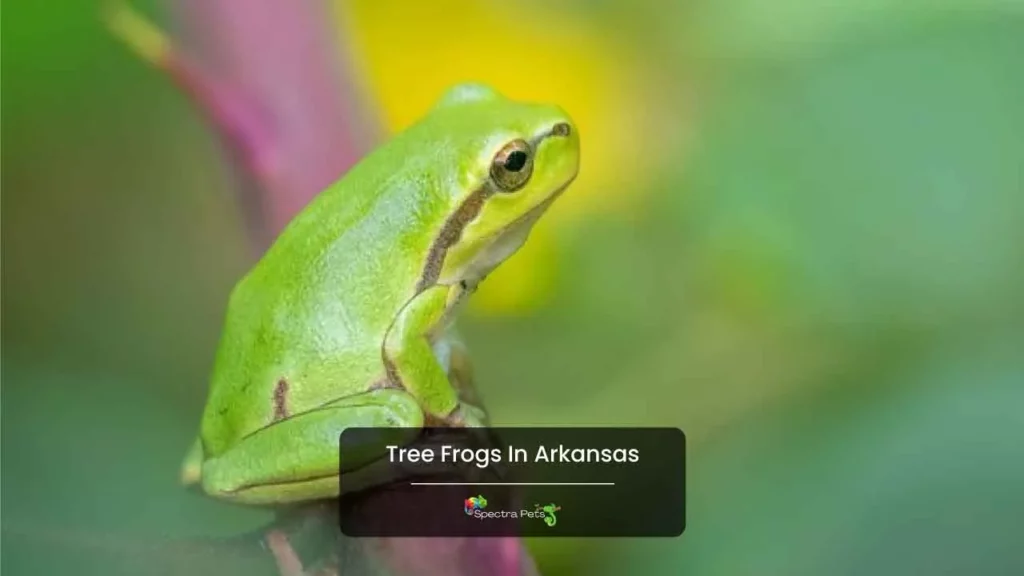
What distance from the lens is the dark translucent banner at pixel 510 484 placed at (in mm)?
891

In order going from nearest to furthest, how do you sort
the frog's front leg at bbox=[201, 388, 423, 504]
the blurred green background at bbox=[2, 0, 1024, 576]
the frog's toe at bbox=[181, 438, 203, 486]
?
the frog's front leg at bbox=[201, 388, 423, 504]
the frog's toe at bbox=[181, 438, 203, 486]
the blurred green background at bbox=[2, 0, 1024, 576]

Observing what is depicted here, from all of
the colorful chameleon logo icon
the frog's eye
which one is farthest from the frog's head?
the colorful chameleon logo icon

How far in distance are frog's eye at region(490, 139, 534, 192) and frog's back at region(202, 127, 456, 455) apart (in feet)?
0.20

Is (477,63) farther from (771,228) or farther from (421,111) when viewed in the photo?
(771,228)

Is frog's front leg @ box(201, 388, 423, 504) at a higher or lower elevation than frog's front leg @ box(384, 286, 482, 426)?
lower

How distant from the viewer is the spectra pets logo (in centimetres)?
93

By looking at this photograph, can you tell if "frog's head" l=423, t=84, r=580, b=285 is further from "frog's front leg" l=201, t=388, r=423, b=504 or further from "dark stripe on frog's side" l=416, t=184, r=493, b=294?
"frog's front leg" l=201, t=388, r=423, b=504

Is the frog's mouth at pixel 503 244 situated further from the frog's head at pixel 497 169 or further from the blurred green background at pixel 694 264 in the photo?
the blurred green background at pixel 694 264

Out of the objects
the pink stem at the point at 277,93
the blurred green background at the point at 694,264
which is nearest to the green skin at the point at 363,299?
the pink stem at the point at 277,93

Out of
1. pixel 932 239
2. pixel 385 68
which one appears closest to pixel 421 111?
pixel 385 68

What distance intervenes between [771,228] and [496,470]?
560 millimetres

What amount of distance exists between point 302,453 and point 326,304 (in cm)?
14

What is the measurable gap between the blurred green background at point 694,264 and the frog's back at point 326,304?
0.96ft

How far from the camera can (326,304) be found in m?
Result: 0.87
